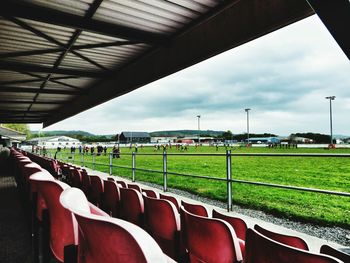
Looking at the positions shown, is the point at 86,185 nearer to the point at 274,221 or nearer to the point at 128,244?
the point at 274,221

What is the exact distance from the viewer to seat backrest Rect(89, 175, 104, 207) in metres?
3.29

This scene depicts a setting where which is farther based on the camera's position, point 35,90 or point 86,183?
point 35,90

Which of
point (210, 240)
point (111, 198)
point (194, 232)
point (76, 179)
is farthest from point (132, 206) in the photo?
point (76, 179)

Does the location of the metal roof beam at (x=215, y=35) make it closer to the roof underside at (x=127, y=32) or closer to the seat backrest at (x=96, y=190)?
the roof underside at (x=127, y=32)

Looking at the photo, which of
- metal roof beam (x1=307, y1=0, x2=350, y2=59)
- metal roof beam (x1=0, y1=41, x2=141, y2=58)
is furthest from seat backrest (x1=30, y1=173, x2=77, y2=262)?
metal roof beam (x1=0, y1=41, x2=141, y2=58)

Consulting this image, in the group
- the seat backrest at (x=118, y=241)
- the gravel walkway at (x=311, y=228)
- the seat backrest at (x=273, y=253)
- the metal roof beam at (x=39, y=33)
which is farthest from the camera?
the metal roof beam at (x=39, y=33)

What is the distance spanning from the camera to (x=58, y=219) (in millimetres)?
1440

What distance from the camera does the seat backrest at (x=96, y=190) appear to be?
3286 millimetres

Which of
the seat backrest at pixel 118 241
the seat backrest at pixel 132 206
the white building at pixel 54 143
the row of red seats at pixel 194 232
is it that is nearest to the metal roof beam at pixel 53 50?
the row of red seats at pixel 194 232

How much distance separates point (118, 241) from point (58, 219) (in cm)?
93

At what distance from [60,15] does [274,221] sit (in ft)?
14.9

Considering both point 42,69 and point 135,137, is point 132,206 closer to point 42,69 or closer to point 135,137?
point 42,69

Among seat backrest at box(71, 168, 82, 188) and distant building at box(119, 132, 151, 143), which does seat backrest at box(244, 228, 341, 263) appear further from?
distant building at box(119, 132, 151, 143)

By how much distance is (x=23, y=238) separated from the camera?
3.18 meters
